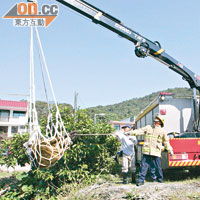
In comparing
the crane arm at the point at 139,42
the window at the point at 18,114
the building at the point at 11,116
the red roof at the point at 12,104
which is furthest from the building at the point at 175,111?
the window at the point at 18,114

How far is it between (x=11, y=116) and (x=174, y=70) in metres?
32.2

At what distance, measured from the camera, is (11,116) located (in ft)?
120

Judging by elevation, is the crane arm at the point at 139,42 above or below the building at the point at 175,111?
above

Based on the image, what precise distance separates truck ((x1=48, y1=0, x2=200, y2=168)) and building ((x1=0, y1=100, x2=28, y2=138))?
30664 millimetres

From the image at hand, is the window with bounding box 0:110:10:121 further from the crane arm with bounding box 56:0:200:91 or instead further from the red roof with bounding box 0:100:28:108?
the crane arm with bounding box 56:0:200:91

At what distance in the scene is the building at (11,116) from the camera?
35781 mm

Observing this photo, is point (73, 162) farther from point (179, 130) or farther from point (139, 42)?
point (139, 42)

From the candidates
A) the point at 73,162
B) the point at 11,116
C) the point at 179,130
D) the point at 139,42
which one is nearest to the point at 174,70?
the point at 139,42

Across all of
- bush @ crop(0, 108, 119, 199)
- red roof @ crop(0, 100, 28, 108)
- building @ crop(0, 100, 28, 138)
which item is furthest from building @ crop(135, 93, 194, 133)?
red roof @ crop(0, 100, 28, 108)

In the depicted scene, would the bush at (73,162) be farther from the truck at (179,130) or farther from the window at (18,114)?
the window at (18,114)

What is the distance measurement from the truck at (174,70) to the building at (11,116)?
3066 cm

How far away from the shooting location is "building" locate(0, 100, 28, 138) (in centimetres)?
3578

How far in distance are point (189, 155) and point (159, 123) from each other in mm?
1354

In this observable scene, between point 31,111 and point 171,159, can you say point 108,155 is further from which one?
point 31,111
